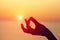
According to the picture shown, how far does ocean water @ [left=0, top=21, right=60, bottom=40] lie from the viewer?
1316 millimetres

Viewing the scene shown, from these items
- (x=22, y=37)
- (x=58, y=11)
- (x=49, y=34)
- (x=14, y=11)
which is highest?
(x=58, y=11)

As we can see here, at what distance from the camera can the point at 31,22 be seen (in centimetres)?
132

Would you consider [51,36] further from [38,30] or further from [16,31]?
[16,31]

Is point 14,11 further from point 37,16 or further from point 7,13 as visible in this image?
point 37,16

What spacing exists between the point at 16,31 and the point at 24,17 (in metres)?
0.17

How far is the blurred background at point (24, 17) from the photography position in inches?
50.2

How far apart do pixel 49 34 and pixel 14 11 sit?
0.43 m

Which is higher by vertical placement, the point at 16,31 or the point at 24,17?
the point at 24,17

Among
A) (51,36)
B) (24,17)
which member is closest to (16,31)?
(24,17)

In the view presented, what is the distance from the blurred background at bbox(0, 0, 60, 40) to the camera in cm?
127

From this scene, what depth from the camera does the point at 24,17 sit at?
1.32 m

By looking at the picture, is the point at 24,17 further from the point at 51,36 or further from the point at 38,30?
the point at 51,36

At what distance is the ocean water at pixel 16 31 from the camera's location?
4.32ft

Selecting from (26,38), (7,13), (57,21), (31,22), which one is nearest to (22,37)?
(26,38)
